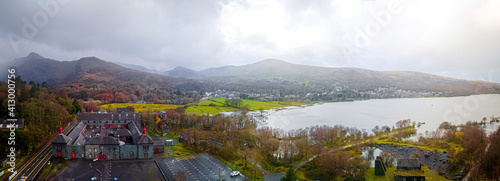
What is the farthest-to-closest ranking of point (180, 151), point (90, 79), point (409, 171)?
point (90, 79) → point (180, 151) → point (409, 171)

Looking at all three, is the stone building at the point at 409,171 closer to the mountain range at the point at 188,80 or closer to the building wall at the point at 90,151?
the building wall at the point at 90,151

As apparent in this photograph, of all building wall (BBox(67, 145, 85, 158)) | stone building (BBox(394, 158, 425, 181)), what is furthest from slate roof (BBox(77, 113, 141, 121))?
stone building (BBox(394, 158, 425, 181))

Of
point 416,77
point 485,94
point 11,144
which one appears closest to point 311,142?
point 11,144

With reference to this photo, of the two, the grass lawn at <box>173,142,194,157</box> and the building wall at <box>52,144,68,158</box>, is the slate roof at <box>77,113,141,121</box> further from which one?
the building wall at <box>52,144,68,158</box>

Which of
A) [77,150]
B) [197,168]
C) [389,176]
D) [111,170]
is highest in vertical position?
[77,150]

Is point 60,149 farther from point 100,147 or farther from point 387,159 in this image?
point 387,159

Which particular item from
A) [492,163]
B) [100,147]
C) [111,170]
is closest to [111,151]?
[100,147]

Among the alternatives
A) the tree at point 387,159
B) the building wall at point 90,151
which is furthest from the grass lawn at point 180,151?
the tree at point 387,159
